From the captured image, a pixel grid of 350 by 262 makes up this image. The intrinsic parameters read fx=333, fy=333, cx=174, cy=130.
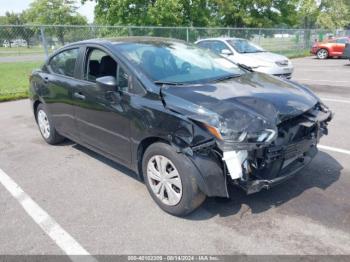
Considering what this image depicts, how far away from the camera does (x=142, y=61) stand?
368 centimetres

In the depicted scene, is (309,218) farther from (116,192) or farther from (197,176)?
(116,192)

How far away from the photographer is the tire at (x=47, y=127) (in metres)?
5.33

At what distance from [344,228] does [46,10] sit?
198ft

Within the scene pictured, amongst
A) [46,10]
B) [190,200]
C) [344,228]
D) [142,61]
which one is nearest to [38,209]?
[190,200]

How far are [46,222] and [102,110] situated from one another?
4.43 ft

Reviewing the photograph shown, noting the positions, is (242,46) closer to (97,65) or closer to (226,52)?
(226,52)

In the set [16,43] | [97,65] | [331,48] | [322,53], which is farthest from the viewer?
[322,53]

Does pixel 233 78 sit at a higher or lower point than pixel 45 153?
higher

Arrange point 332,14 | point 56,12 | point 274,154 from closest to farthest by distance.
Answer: point 274,154
point 332,14
point 56,12

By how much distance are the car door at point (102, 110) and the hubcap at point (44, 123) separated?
1264 mm

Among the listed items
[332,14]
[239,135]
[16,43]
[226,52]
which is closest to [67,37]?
[16,43]

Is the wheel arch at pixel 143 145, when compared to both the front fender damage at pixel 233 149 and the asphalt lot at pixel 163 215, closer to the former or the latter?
the front fender damage at pixel 233 149

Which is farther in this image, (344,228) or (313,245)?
(344,228)

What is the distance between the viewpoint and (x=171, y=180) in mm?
3170
